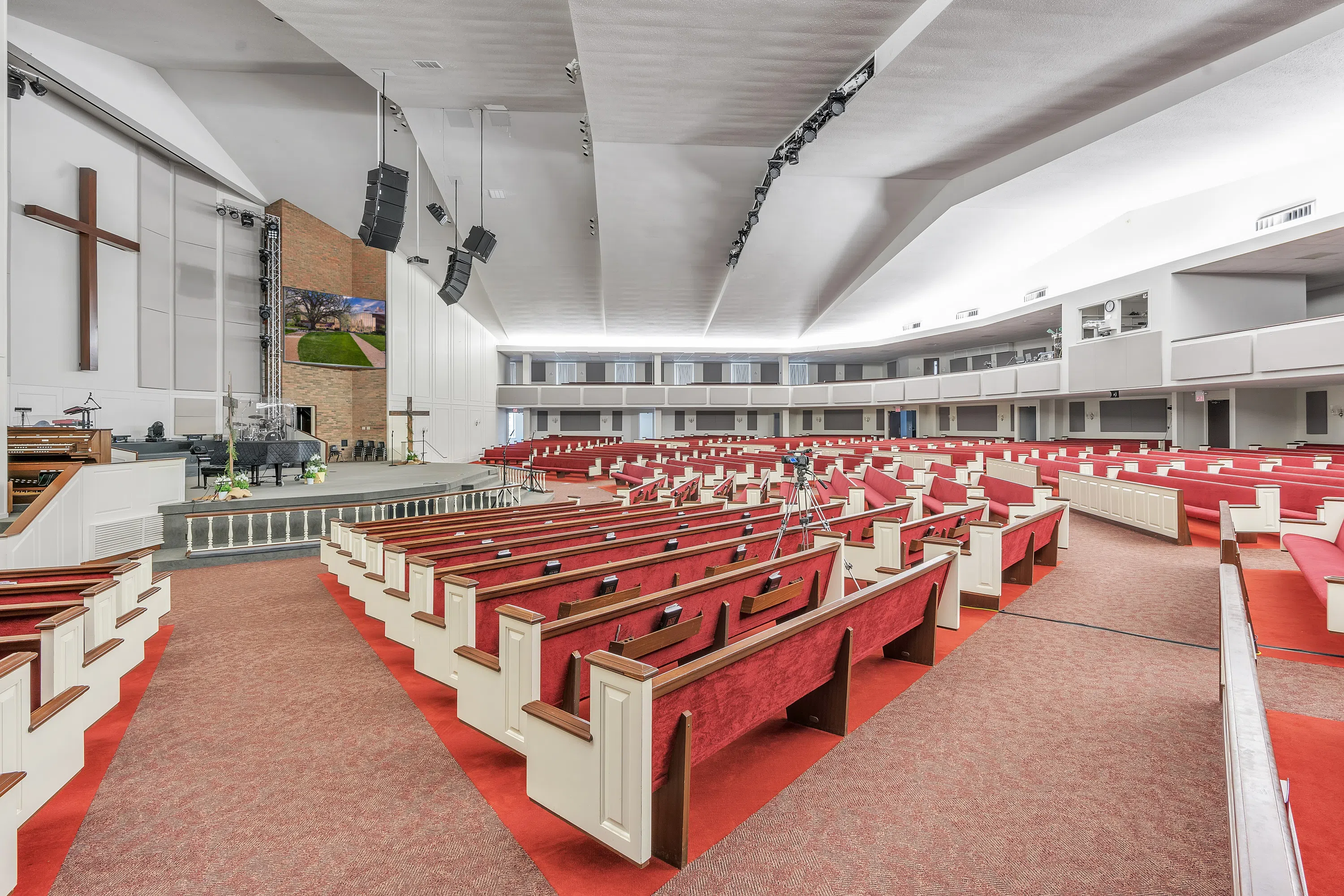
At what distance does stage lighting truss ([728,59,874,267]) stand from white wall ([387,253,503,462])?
343 inches

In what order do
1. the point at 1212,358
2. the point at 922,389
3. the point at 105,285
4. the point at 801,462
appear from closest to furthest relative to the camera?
the point at 801,462 < the point at 105,285 < the point at 1212,358 < the point at 922,389

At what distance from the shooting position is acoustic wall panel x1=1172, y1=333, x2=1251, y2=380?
9.73 m

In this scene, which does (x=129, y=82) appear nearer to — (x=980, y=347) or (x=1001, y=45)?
Result: (x=1001, y=45)

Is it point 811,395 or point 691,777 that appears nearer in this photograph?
point 691,777

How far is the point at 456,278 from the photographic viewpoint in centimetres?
955

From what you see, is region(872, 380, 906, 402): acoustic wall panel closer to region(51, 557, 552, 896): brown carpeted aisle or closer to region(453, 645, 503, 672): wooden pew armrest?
region(51, 557, 552, 896): brown carpeted aisle

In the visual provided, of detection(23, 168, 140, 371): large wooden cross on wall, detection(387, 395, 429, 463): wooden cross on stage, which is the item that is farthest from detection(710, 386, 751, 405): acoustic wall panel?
detection(23, 168, 140, 371): large wooden cross on wall

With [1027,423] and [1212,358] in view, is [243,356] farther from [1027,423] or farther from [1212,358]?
[1027,423]

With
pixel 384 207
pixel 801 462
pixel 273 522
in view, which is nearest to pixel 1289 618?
pixel 801 462

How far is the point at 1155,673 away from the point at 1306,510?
4453 millimetres

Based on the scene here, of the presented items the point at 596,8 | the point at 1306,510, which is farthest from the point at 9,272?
the point at 1306,510

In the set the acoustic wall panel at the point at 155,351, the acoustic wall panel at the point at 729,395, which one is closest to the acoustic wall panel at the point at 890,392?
the acoustic wall panel at the point at 729,395

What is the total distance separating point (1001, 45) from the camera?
Result: 5.18 metres

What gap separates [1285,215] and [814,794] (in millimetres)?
12405
